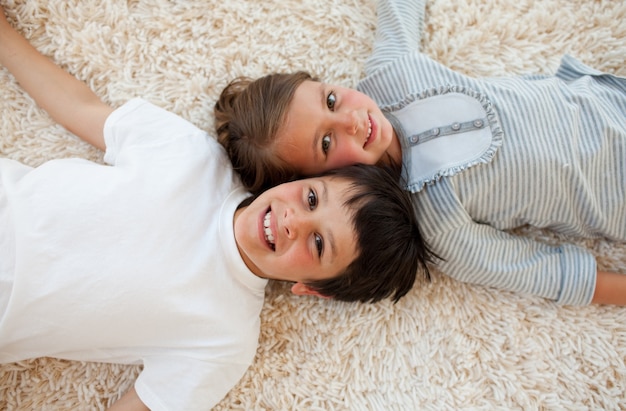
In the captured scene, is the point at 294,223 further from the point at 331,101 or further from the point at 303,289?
the point at 331,101

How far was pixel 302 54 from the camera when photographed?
1159 mm

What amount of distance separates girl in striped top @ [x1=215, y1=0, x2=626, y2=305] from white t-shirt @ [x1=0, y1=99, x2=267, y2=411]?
0.56 ft

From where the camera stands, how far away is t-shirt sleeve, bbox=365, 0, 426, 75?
1.11 meters

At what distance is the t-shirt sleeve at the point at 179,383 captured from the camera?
91 cm

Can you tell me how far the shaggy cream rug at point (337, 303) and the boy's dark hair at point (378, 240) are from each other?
0.13 m

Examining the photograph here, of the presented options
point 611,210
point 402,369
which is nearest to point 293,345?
point 402,369

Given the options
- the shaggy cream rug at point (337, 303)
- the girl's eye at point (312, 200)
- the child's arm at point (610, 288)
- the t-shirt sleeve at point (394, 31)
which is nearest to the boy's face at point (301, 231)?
the girl's eye at point (312, 200)

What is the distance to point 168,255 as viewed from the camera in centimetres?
92

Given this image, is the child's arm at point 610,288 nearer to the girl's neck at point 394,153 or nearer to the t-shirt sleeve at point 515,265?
the t-shirt sleeve at point 515,265

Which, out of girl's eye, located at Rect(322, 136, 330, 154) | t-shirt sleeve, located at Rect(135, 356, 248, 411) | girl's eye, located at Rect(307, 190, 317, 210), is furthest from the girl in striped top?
t-shirt sleeve, located at Rect(135, 356, 248, 411)

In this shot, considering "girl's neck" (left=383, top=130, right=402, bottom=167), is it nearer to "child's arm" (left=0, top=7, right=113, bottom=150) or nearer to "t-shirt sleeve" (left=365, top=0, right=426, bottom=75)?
"t-shirt sleeve" (left=365, top=0, right=426, bottom=75)

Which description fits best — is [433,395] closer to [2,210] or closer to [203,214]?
[203,214]

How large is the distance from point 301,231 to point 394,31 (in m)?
0.55

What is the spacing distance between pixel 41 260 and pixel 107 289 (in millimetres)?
126
